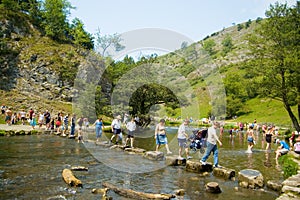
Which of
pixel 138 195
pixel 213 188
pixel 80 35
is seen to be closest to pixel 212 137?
pixel 213 188

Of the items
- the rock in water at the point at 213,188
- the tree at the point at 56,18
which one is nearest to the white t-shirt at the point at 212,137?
the rock in water at the point at 213,188

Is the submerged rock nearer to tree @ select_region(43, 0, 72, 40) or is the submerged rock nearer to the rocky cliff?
the rocky cliff

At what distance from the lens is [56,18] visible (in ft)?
297

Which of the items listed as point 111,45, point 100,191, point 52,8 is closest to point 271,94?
point 100,191

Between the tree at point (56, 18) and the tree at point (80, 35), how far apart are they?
10.2ft

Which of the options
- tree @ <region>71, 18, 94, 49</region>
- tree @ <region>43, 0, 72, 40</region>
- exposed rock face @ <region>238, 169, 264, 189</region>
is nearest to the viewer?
exposed rock face @ <region>238, 169, 264, 189</region>

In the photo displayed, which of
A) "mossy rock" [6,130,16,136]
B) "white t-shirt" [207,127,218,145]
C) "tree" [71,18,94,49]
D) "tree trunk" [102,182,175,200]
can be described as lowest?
"tree trunk" [102,182,175,200]

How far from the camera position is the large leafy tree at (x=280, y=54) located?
36.9 metres

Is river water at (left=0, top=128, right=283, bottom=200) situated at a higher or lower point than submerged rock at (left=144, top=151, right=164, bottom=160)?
lower

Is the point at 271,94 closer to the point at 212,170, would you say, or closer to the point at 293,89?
the point at 293,89

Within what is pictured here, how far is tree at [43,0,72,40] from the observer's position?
85.1 meters

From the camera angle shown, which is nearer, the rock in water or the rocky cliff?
the rock in water

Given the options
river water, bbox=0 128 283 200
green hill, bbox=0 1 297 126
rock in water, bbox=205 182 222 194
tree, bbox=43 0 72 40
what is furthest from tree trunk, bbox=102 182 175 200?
tree, bbox=43 0 72 40

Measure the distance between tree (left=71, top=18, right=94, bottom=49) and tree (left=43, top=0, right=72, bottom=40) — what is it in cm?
310
